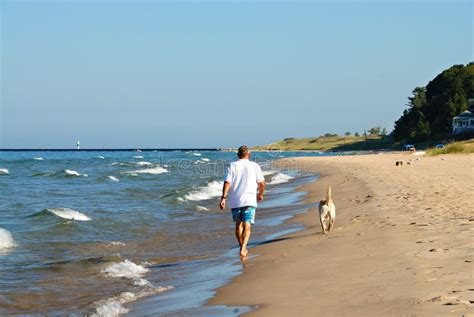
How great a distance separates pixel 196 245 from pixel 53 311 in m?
4.79

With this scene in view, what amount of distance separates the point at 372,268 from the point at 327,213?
352 cm

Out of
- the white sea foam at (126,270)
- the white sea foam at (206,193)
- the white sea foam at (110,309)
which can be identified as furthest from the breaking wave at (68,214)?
the white sea foam at (110,309)

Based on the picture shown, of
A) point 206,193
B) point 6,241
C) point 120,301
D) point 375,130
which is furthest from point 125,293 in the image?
point 375,130

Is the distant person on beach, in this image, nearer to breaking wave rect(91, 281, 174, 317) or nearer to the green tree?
breaking wave rect(91, 281, 174, 317)

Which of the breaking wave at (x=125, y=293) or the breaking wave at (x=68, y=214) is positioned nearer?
the breaking wave at (x=125, y=293)

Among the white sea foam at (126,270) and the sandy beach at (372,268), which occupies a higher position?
the sandy beach at (372,268)

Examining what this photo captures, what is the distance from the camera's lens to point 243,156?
9.24 metres

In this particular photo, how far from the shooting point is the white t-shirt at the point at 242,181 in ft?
29.6

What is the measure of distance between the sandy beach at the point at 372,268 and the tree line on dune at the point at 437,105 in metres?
73.9

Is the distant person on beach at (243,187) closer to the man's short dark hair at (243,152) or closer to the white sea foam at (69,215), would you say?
the man's short dark hair at (243,152)

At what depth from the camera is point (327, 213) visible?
33.9 ft

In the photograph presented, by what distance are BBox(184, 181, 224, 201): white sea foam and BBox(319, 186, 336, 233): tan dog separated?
12.6 meters

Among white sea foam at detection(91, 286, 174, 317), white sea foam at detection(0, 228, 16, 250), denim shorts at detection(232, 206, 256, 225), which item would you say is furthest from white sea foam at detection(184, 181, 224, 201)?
white sea foam at detection(91, 286, 174, 317)

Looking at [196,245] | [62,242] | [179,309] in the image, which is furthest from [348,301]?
[62,242]
